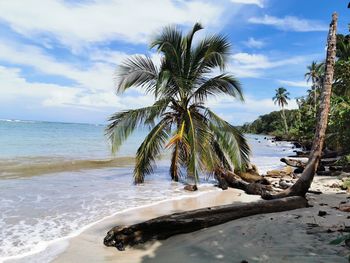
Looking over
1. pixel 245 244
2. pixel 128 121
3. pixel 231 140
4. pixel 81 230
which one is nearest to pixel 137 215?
pixel 81 230

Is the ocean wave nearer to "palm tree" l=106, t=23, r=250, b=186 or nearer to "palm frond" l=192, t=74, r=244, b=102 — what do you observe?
"palm tree" l=106, t=23, r=250, b=186

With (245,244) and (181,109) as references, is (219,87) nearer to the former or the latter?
(181,109)

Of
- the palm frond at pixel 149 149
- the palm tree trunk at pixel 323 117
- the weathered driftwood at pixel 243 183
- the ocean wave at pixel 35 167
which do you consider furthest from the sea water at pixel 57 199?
the palm tree trunk at pixel 323 117

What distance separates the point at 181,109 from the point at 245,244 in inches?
316

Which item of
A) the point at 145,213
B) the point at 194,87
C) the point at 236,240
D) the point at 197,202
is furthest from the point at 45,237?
the point at 194,87

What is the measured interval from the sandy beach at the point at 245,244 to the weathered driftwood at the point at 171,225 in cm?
12

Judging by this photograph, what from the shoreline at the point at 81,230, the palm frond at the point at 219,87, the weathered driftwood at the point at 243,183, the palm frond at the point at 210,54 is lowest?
the shoreline at the point at 81,230

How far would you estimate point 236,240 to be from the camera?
16.5 ft

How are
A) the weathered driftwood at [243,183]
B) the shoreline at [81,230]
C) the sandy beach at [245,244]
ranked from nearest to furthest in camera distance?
1. the sandy beach at [245,244]
2. the shoreline at [81,230]
3. the weathered driftwood at [243,183]

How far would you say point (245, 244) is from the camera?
4.84 metres

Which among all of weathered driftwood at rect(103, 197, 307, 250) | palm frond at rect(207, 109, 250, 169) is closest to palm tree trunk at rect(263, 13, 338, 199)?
weathered driftwood at rect(103, 197, 307, 250)

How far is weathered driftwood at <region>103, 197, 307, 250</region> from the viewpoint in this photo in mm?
5352

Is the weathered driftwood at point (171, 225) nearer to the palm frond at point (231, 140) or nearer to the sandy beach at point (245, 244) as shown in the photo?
the sandy beach at point (245, 244)

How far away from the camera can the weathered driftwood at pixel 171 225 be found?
17.6 ft
